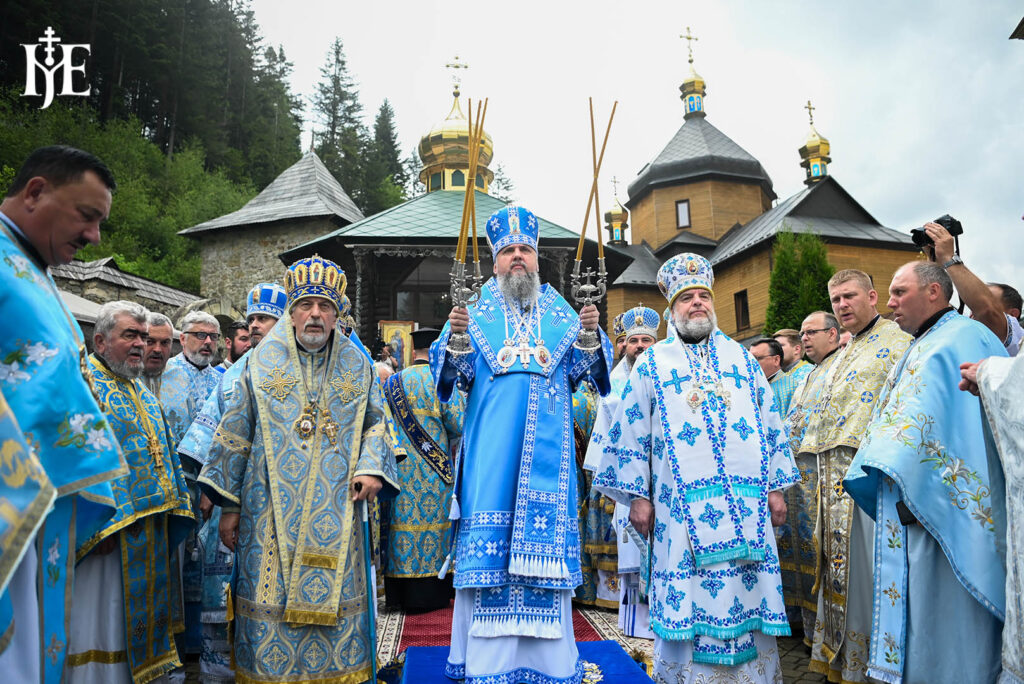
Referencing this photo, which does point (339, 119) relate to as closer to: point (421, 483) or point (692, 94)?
point (692, 94)

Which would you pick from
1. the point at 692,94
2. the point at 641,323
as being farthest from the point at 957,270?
the point at 692,94

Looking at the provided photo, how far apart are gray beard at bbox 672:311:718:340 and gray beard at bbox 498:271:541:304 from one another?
938 millimetres

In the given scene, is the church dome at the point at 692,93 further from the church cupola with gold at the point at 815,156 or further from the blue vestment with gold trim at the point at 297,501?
the blue vestment with gold trim at the point at 297,501

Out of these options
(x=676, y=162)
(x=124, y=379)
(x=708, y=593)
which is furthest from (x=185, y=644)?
(x=676, y=162)

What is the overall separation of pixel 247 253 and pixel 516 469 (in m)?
26.9

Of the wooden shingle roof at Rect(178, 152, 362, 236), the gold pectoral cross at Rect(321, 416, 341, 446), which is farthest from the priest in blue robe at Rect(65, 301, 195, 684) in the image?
the wooden shingle roof at Rect(178, 152, 362, 236)

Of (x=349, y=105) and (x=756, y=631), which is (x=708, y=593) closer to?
(x=756, y=631)

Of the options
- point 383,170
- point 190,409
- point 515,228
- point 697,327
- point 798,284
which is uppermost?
point 383,170

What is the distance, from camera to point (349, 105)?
57.8 meters

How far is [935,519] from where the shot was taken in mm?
3307

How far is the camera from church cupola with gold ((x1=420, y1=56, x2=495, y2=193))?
20.1 metres

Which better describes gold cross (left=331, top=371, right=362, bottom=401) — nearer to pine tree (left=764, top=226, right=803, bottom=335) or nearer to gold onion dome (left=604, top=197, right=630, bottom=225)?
pine tree (left=764, top=226, right=803, bottom=335)

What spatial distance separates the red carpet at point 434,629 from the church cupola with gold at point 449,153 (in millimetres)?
14743

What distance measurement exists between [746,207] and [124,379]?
→ 3560 cm
